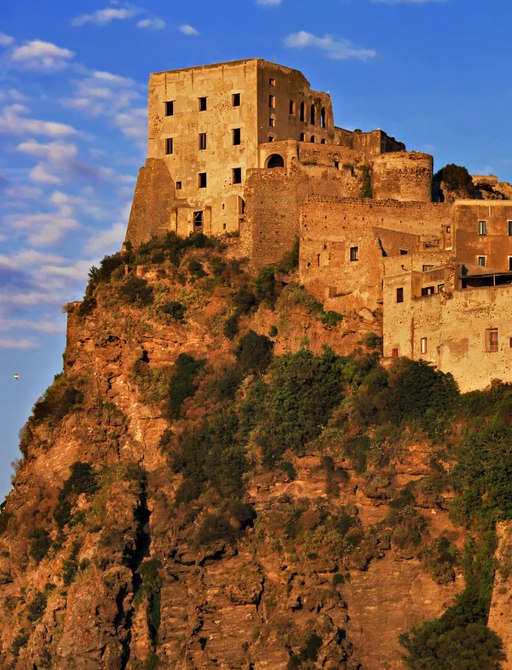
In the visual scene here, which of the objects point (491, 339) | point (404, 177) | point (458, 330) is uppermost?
point (404, 177)

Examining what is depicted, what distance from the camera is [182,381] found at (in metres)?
73.2

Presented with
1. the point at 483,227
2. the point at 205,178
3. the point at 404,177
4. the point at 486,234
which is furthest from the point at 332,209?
the point at 205,178

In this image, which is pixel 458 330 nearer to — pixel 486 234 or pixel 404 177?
pixel 486 234

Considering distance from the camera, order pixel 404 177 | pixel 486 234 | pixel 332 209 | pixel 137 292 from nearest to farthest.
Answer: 1. pixel 486 234
2. pixel 332 209
3. pixel 137 292
4. pixel 404 177

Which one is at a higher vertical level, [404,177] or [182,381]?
[404,177]

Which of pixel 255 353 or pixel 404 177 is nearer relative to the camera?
pixel 255 353

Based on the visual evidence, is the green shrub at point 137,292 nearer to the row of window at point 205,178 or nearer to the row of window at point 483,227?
the row of window at point 205,178

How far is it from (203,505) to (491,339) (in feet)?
38.3

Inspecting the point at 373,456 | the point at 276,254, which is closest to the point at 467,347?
the point at 373,456

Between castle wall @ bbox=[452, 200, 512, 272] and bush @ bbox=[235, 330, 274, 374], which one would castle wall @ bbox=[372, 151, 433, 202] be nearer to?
castle wall @ bbox=[452, 200, 512, 272]

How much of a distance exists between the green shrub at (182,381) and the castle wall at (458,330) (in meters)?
7.83

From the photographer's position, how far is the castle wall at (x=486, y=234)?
7156 centimetres

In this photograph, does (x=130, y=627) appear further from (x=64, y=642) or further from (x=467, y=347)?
(x=467, y=347)

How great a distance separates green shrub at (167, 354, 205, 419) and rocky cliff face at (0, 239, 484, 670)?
7cm
